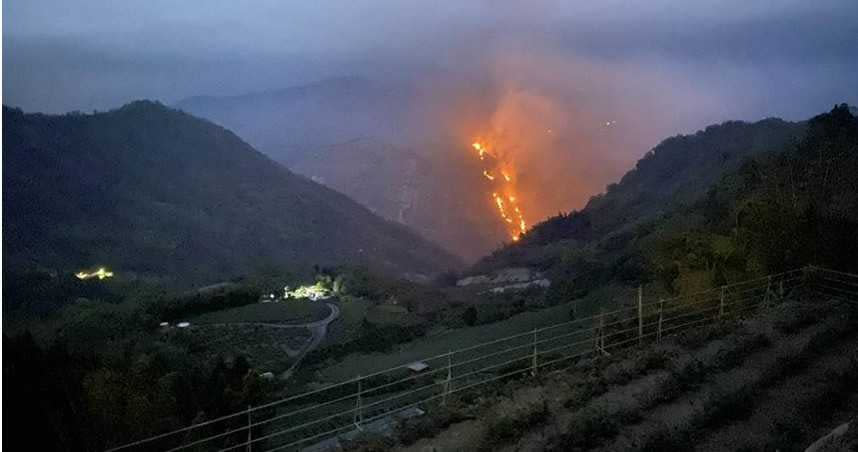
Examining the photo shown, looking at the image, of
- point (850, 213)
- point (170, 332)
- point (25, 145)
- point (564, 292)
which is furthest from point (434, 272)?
point (850, 213)

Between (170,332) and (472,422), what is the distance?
46258 mm

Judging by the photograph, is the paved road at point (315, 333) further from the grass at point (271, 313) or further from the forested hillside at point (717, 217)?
the forested hillside at point (717, 217)

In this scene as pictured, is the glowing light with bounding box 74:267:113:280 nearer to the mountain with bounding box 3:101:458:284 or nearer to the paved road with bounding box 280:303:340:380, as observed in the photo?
the mountain with bounding box 3:101:458:284

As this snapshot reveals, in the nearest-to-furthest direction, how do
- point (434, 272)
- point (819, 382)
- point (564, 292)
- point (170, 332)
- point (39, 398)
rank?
1. point (819, 382)
2. point (39, 398)
3. point (170, 332)
4. point (564, 292)
5. point (434, 272)

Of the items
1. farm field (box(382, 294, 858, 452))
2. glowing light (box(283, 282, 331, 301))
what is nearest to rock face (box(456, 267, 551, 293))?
glowing light (box(283, 282, 331, 301))

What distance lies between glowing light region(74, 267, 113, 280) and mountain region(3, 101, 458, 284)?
223 centimetres

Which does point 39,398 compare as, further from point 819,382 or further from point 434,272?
point 434,272

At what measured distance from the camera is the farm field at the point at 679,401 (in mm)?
8633

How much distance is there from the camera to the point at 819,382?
34.0 feet

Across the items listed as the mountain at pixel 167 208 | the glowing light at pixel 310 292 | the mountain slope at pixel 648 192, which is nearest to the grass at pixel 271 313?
the glowing light at pixel 310 292

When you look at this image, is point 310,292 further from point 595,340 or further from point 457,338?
point 595,340

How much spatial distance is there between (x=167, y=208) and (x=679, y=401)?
13067 cm

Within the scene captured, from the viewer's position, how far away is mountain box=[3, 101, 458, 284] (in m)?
98.6

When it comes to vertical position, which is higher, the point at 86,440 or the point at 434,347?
the point at 86,440
